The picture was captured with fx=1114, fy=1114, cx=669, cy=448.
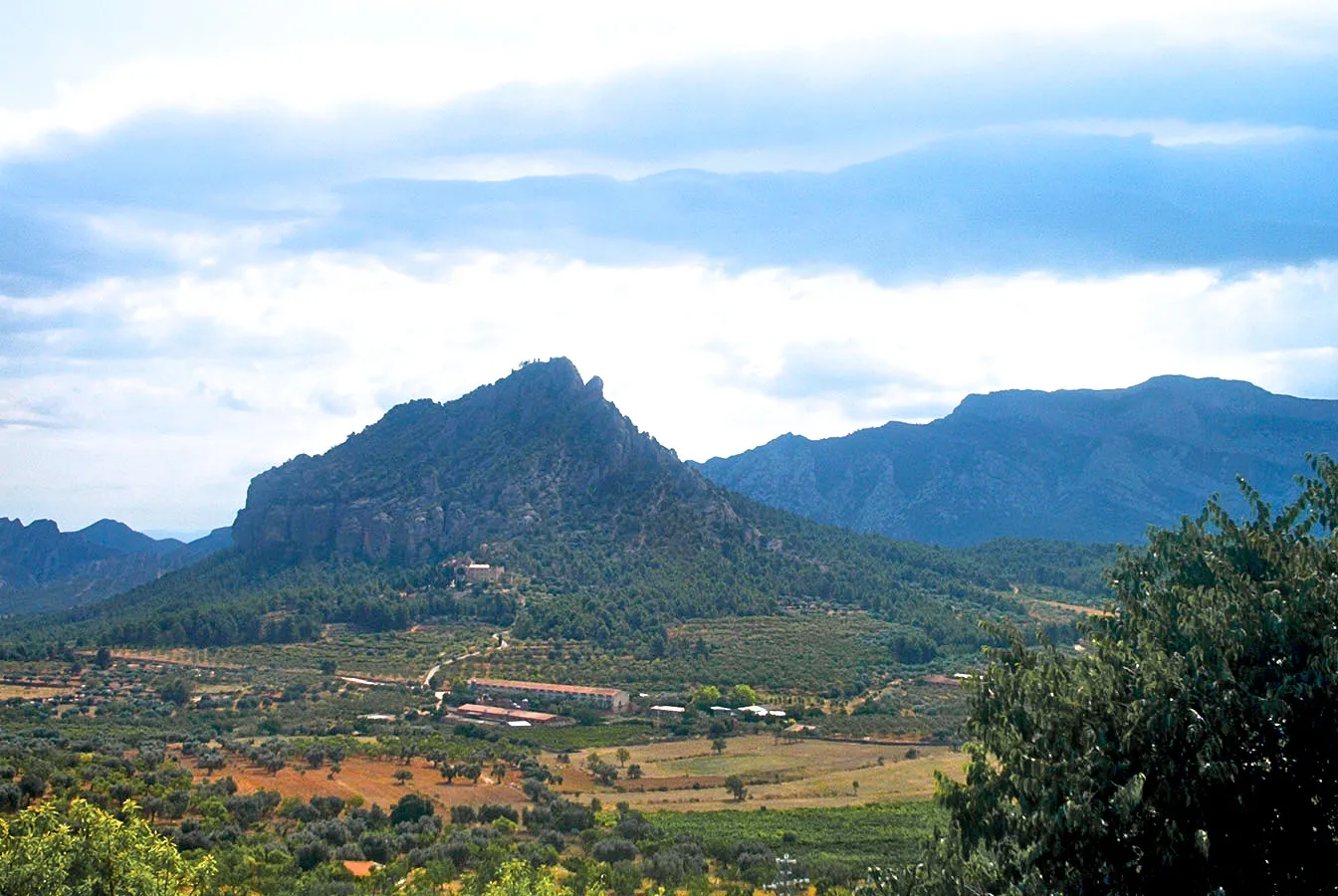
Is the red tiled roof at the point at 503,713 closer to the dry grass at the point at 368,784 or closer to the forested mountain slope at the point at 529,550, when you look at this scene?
the dry grass at the point at 368,784

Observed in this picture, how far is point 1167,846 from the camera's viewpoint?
12.1m

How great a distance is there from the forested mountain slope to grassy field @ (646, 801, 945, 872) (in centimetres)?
4617

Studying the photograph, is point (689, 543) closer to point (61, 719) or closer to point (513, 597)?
point (513, 597)

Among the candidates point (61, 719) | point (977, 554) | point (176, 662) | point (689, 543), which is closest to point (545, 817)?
point (61, 719)

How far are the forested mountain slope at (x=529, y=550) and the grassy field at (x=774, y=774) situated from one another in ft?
102

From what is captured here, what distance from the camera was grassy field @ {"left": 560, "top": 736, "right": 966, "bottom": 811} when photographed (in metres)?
45.9

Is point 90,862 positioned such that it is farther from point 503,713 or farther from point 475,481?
point 475,481

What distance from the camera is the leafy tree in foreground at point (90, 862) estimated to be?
52.5 ft

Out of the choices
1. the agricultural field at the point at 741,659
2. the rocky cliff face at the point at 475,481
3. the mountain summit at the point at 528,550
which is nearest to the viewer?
the agricultural field at the point at 741,659

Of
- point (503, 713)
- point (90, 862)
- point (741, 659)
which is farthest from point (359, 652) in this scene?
point (90, 862)

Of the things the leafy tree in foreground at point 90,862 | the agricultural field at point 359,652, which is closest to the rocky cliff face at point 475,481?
the agricultural field at point 359,652

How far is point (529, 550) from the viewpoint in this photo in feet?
394

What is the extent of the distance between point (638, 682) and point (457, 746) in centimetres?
2918

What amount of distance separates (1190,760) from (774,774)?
4102 cm
